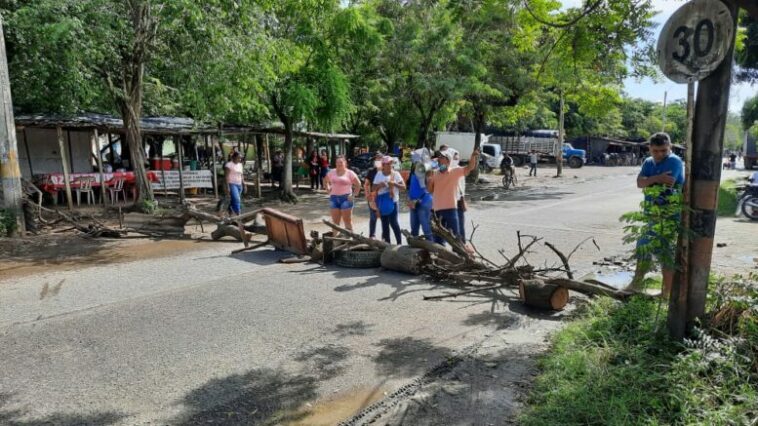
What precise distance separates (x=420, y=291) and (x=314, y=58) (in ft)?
37.6

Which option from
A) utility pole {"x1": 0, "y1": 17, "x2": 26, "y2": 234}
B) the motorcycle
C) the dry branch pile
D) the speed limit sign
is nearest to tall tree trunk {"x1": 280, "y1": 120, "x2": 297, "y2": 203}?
utility pole {"x1": 0, "y1": 17, "x2": 26, "y2": 234}

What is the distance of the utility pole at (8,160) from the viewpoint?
10.2m

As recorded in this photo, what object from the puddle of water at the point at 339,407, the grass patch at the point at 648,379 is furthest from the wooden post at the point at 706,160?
the puddle of water at the point at 339,407

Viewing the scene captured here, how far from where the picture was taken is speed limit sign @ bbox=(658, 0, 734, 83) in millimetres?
3635

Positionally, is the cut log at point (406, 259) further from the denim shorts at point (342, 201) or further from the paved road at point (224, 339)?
the denim shorts at point (342, 201)

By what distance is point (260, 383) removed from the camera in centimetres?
411

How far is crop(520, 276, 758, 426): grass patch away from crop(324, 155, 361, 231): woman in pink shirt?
5427mm

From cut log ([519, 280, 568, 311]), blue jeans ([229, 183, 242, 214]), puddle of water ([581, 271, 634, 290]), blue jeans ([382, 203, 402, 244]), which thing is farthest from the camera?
blue jeans ([229, 183, 242, 214])

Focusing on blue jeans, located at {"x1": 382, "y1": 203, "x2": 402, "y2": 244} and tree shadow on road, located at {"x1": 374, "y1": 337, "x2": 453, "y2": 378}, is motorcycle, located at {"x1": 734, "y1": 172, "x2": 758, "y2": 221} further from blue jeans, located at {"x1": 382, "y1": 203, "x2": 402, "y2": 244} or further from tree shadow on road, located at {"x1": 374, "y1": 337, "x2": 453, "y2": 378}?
tree shadow on road, located at {"x1": 374, "y1": 337, "x2": 453, "y2": 378}

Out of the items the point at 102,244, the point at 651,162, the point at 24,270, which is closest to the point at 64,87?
the point at 102,244

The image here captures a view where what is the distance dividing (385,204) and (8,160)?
7.65 meters

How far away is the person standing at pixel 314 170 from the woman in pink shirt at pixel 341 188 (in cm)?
1287

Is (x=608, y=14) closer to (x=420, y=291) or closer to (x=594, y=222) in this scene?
(x=420, y=291)

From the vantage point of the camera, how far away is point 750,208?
1289 centimetres
